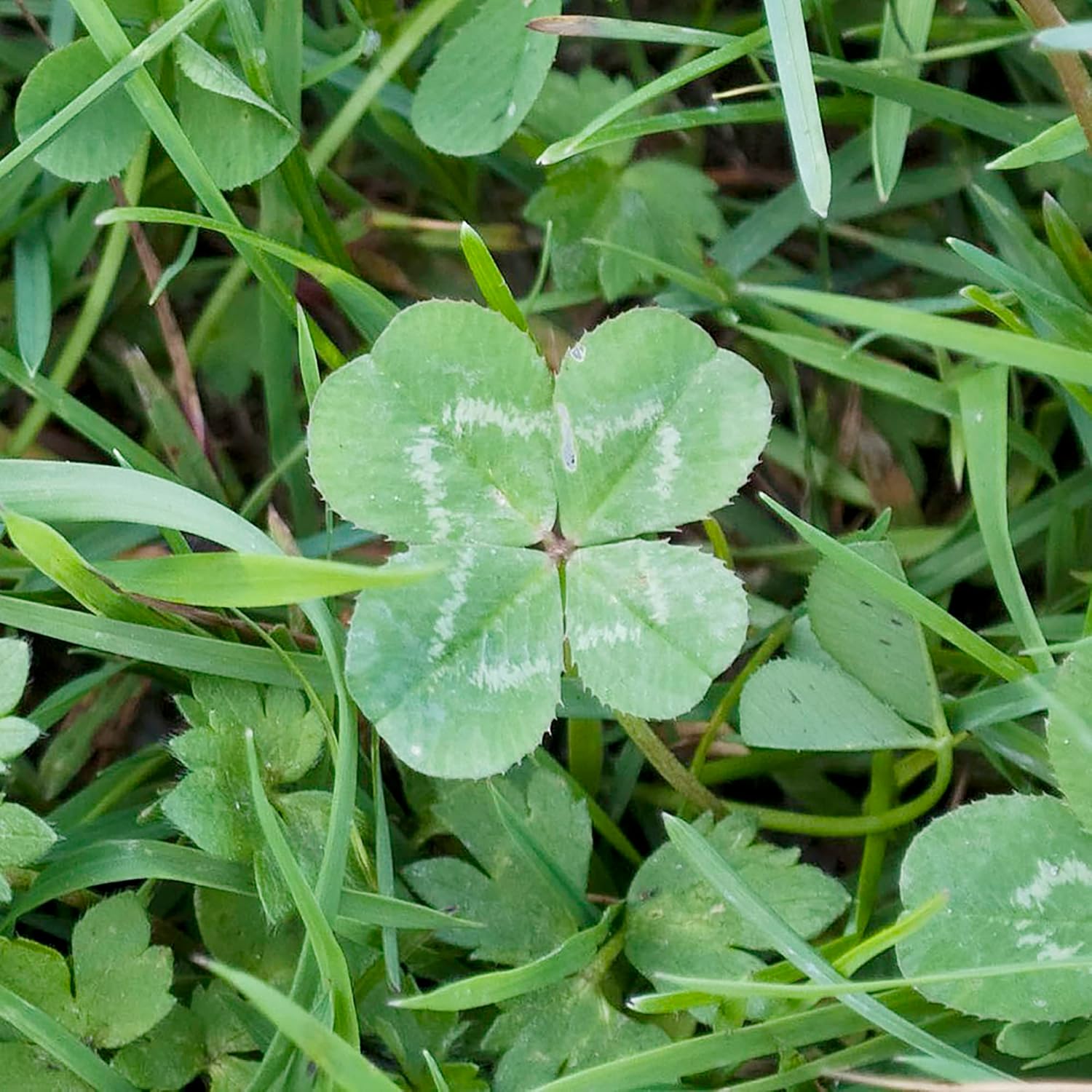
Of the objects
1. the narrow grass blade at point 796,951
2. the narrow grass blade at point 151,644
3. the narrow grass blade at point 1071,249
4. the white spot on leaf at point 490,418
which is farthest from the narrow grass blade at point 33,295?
the narrow grass blade at point 1071,249

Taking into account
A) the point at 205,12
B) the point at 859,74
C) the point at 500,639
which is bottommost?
the point at 500,639

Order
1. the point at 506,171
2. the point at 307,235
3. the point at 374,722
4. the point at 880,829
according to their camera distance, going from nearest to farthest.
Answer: the point at 374,722 → the point at 880,829 → the point at 307,235 → the point at 506,171

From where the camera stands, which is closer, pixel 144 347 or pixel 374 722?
pixel 374 722

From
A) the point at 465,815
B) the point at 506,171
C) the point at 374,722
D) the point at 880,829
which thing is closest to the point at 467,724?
the point at 374,722

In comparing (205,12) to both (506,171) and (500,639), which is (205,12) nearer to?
(506,171)

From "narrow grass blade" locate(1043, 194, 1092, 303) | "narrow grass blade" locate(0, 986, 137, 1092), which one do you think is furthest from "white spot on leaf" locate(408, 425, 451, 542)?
"narrow grass blade" locate(1043, 194, 1092, 303)

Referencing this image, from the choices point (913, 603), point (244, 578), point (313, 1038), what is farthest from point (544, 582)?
point (313, 1038)

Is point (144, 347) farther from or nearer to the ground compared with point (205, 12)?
nearer to the ground

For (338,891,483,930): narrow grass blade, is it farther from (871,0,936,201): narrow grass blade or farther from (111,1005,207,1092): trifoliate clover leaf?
(871,0,936,201): narrow grass blade
